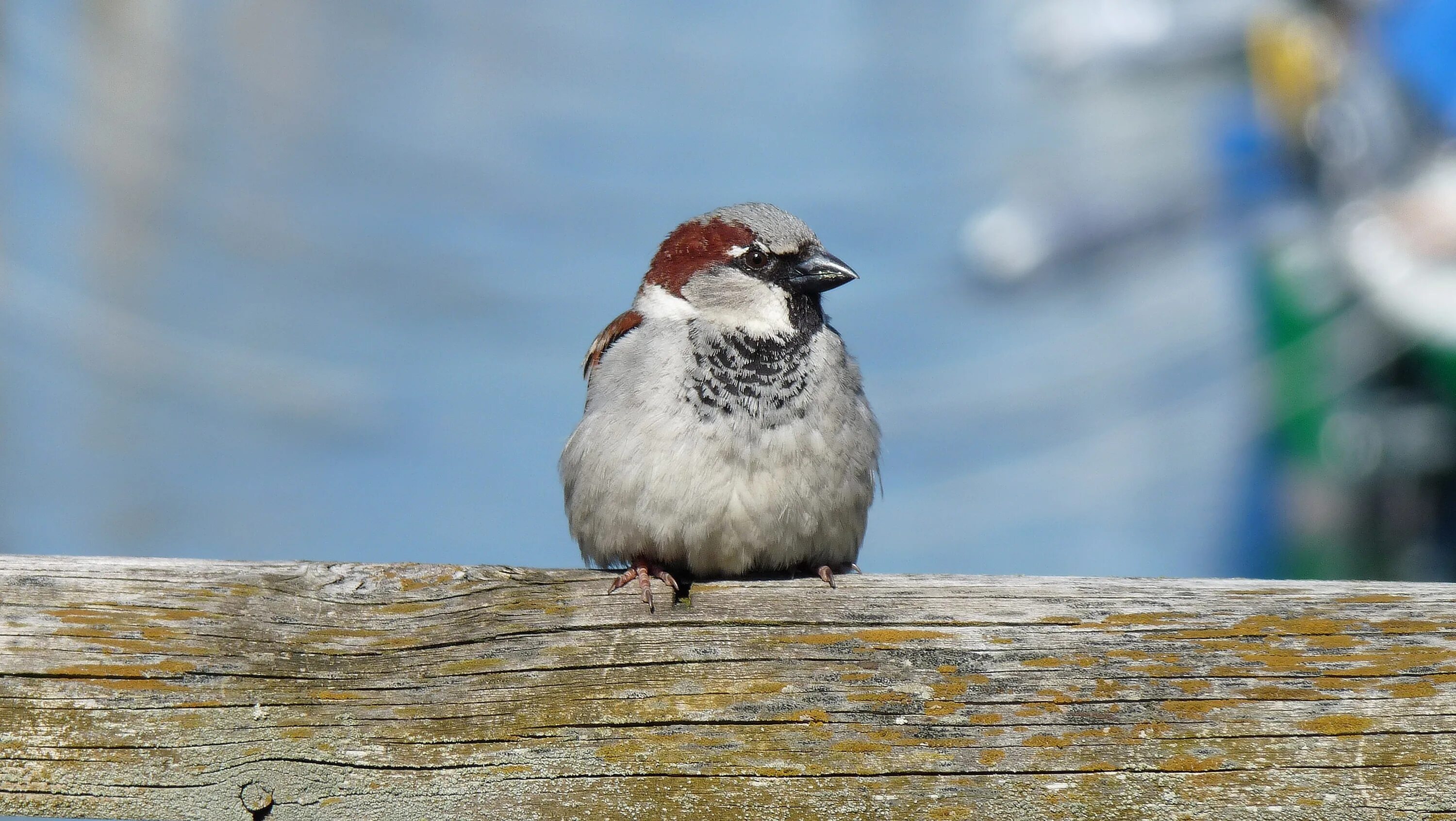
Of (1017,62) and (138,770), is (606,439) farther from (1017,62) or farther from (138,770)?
(1017,62)

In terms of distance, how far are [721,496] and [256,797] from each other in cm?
96

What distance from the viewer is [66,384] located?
Answer: 477cm

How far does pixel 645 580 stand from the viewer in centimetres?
188

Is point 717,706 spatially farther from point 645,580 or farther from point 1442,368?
point 1442,368

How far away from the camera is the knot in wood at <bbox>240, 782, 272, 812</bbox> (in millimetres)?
1618

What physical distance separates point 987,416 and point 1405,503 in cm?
185

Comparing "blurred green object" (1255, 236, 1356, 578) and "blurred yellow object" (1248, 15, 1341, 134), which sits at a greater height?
"blurred yellow object" (1248, 15, 1341, 134)

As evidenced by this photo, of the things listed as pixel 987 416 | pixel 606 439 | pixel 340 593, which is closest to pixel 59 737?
pixel 340 593

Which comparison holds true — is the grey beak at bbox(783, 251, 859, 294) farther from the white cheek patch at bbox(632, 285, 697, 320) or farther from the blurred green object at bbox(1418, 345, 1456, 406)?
the blurred green object at bbox(1418, 345, 1456, 406)

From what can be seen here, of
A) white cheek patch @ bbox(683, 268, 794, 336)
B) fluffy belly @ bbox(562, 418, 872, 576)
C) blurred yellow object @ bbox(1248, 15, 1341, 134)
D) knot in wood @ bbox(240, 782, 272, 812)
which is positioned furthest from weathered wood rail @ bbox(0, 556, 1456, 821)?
blurred yellow object @ bbox(1248, 15, 1341, 134)

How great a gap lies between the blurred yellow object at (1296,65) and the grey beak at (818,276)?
3950mm

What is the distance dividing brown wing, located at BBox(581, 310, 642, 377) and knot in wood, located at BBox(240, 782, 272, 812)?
4.08 ft

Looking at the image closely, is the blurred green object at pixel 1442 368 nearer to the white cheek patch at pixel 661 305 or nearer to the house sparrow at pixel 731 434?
the house sparrow at pixel 731 434

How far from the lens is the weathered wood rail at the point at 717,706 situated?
1615mm
